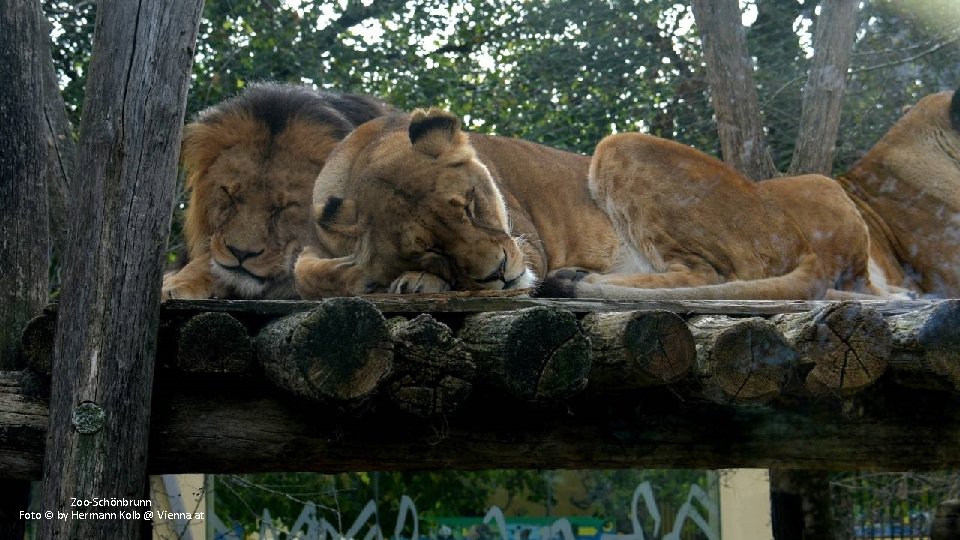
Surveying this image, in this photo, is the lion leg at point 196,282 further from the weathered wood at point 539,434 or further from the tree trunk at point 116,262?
the tree trunk at point 116,262

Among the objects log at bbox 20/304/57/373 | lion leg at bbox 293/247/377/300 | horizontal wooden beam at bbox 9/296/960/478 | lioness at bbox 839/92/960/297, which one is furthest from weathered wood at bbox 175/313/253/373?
lioness at bbox 839/92/960/297

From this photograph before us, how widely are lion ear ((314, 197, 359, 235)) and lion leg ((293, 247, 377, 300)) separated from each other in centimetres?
12

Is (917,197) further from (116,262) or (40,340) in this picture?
(40,340)

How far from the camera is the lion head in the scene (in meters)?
3.47

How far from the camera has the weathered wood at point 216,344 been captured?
8.89 ft

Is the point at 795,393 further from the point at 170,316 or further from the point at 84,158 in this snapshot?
the point at 84,158

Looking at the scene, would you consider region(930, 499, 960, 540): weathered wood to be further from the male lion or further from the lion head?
the male lion

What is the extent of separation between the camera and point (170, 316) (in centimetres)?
282

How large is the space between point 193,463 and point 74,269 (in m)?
0.65

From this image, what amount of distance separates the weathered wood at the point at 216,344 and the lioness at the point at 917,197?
10.6 feet

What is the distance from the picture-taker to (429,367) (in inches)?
99.8

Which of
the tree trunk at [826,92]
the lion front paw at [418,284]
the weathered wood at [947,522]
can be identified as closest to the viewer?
the lion front paw at [418,284]

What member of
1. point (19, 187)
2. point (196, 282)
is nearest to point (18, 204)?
point (19, 187)

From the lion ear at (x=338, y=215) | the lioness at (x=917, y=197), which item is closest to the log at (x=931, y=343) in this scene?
the lion ear at (x=338, y=215)
